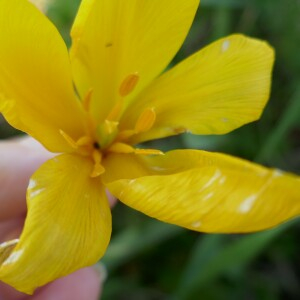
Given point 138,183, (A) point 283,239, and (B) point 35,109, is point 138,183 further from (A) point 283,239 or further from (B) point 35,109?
(A) point 283,239

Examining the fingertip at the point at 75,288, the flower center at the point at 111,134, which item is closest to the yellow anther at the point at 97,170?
the flower center at the point at 111,134

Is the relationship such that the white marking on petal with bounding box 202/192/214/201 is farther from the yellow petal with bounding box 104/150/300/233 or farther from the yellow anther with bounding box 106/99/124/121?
the yellow anther with bounding box 106/99/124/121

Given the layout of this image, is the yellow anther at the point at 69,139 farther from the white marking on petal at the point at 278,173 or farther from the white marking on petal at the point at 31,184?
the white marking on petal at the point at 278,173

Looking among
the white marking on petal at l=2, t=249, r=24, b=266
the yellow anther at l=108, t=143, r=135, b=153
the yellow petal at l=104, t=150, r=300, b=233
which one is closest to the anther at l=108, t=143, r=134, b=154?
the yellow anther at l=108, t=143, r=135, b=153

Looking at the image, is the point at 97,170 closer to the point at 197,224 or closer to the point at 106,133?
the point at 106,133

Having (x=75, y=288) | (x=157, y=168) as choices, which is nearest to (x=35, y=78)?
(x=157, y=168)
